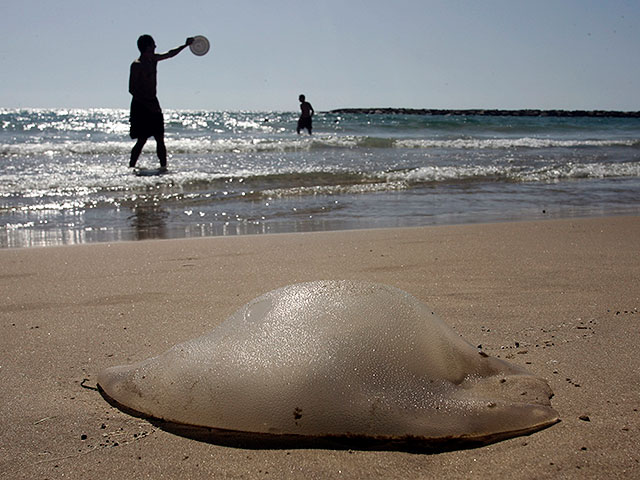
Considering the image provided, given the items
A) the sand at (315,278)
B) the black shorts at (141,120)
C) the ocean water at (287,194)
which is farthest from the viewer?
the black shorts at (141,120)

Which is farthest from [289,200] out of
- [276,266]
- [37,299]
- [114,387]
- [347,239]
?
[114,387]

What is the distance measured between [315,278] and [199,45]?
662 cm

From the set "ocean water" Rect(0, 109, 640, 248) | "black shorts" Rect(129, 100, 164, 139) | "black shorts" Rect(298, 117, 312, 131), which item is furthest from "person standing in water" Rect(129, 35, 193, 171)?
"black shorts" Rect(298, 117, 312, 131)

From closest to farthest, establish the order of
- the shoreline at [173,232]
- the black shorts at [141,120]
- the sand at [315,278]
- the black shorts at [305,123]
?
the sand at [315,278] < the shoreline at [173,232] < the black shorts at [141,120] < the black shorts at [305,123]

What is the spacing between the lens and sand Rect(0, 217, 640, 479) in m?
1.78

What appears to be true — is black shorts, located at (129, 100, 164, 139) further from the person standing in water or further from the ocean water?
the ocean water

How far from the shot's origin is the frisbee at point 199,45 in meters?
9.48

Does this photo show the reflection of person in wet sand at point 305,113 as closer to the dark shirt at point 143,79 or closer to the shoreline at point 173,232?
the dark shirt at point 143,79

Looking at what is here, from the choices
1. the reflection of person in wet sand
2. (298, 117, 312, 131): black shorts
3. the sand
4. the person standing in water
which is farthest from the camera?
(298, 117, 312, 131): black shorts

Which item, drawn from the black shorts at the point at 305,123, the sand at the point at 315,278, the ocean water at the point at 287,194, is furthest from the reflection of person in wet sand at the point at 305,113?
the sand at the point at 315,278

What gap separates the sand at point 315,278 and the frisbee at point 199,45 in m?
5.07

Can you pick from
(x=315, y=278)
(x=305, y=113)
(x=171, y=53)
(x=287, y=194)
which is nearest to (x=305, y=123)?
(x=305, y=113)

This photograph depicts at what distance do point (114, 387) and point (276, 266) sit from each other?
205 centimetres

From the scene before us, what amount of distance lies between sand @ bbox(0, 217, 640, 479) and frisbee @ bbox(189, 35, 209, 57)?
16.6ft
